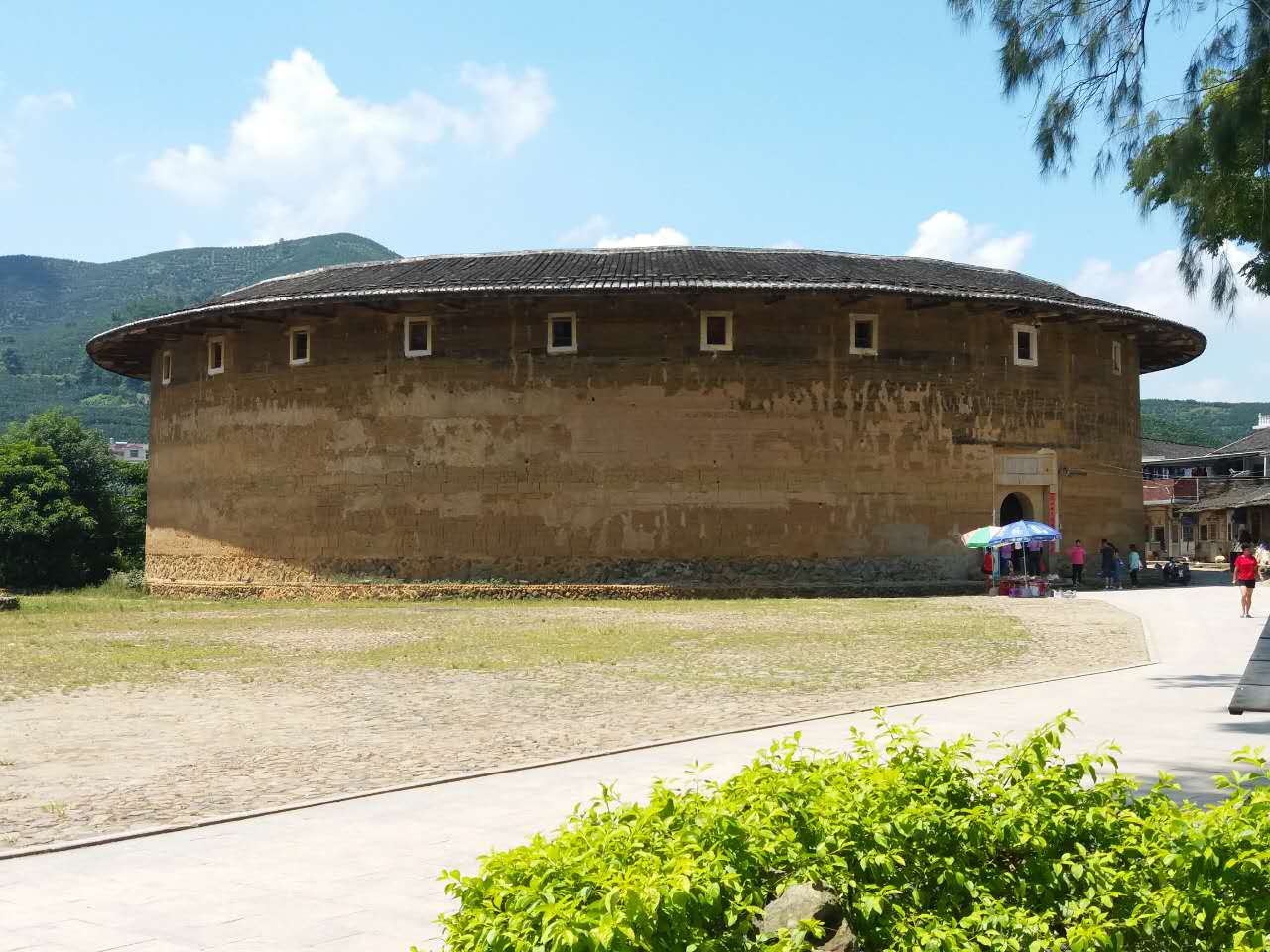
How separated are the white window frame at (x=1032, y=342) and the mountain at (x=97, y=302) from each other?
11324cm

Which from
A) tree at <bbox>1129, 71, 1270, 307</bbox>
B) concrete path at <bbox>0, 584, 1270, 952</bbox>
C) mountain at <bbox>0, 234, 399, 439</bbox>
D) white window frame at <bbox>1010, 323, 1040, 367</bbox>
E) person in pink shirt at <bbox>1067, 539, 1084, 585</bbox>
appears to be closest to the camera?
concrete path at <bbox>0, 584, 1270, 952</bbox>

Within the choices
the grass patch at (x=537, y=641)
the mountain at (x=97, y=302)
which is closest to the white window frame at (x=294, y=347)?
the grass patch at (x=537, y=641)

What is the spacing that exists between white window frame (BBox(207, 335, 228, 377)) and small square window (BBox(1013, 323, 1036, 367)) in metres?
19.1

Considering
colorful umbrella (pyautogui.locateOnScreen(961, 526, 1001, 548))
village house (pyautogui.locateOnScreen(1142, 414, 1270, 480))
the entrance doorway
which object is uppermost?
village house (pyautogui.locateOnScreen(1142, 414, 1270, 480))

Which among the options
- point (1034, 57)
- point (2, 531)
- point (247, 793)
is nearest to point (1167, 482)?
point (2, 531)

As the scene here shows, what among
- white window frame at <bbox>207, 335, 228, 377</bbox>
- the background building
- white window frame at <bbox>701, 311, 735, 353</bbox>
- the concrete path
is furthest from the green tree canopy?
the concrete path

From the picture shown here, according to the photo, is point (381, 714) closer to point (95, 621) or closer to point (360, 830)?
point (360, 830)

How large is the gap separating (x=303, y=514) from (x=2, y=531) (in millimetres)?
14581

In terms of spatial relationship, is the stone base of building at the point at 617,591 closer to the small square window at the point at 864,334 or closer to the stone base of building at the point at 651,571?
the stone base of building at the point at 651,571

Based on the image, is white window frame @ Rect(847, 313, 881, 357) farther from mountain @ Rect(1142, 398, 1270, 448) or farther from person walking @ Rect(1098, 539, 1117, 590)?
mountain @ Rect(1142, 398, 1270, 448)

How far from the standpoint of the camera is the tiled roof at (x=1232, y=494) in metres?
48.6

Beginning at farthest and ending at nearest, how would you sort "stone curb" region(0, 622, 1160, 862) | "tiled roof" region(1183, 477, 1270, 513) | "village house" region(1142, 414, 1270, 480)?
1. "village house" region(1142, 414, 1270, 480)
2. "tiled roof" region(1183, 477, 1270, 513)
3. "stone curb" region(0, 622, 1160, 862)

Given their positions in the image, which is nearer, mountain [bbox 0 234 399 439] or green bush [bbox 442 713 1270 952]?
green bush [bbox 442 713 1270 952]

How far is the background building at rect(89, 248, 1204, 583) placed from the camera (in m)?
26.6
